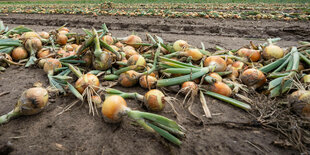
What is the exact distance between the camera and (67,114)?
5.19ft

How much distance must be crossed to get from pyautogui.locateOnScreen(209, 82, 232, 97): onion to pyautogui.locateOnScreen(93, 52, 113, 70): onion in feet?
4.09

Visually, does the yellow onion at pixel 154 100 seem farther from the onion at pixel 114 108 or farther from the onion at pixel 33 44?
the onion at pixel 33 44

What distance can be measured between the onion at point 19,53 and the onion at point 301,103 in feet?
11.4

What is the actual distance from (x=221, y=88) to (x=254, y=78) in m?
0.41

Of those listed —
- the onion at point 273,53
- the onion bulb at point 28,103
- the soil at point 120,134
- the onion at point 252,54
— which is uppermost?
the onion at point 273,53

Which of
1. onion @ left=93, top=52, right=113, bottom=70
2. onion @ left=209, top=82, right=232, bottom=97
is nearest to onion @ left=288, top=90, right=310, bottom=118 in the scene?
onion @ left=209, top=82, right=232, bottom=97

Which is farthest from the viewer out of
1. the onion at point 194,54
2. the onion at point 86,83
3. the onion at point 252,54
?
the onion at point 252,54

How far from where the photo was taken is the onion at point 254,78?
183cm

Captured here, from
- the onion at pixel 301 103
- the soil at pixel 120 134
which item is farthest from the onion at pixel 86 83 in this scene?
the onion at pixel 301 103

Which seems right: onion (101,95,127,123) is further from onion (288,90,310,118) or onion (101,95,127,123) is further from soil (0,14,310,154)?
onion (288,90,310,118)

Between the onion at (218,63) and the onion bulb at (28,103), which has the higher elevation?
the onion at (218,63)

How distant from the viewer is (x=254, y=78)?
183 cm

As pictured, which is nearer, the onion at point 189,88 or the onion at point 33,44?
the onion at point 189,88

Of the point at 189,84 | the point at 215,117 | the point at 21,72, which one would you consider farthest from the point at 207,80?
the point at 21,72
